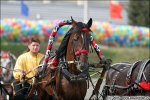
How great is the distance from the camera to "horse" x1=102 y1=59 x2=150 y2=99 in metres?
6.38

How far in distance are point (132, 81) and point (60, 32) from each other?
17.2 m

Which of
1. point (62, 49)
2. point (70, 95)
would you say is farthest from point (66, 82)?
point (62, 49)

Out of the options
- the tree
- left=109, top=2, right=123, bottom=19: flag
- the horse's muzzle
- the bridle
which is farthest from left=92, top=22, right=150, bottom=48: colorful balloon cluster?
the horse's muzzle

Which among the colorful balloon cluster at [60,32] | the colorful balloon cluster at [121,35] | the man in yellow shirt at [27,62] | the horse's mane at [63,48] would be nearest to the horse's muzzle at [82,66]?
the horse's mane at [63,48]

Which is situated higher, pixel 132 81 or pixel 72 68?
pixel 72 68

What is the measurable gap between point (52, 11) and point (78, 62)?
1105 inches

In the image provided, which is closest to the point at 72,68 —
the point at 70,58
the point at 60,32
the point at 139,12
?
the point at 70,58

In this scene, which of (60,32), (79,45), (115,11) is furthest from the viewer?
(115,11)

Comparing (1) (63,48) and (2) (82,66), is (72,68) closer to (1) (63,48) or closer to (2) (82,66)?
(1) (63,48)

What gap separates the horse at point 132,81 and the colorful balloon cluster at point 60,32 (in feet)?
44.3

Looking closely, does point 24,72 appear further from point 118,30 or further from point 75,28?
point 118,30

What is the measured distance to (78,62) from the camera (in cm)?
536

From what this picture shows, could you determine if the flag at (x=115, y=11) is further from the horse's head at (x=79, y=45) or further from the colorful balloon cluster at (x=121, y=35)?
the horse's head at (x=79, y=45)

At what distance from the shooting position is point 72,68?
577 centimetres
